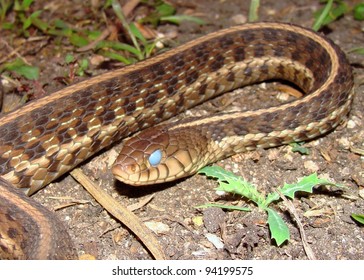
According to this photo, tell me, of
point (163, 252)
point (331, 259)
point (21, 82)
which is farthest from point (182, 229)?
point (21, 82)

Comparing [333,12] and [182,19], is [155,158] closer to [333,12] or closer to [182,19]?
[182,19]

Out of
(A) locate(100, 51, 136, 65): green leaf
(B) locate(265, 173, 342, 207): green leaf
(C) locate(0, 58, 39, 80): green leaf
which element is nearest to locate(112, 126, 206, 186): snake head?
(B) locate(265, 173, 342, 207): green leaf

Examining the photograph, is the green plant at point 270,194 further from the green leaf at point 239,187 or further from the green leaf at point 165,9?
the green leaf at point 165,9

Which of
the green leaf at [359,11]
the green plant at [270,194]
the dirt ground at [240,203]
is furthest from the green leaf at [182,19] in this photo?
the green plant at [270,194]

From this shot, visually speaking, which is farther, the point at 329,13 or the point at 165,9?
the point at 165,9

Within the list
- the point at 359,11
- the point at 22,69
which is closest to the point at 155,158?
the point at 22,69

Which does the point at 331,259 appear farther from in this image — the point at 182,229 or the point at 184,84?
the point at 184,84
